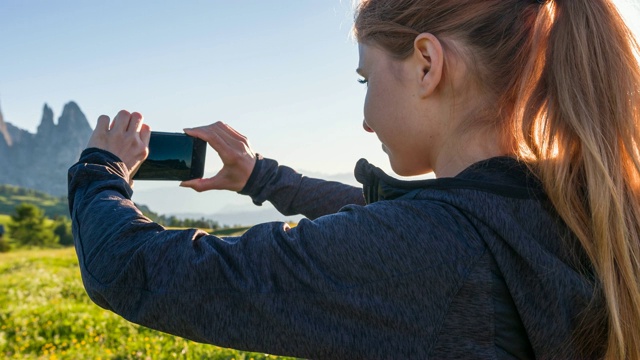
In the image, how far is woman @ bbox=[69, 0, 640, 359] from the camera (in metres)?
1.27

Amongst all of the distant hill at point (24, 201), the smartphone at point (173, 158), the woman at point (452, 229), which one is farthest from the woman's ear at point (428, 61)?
the distant hill at point (24, 201)

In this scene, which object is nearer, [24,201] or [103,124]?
[103,124]

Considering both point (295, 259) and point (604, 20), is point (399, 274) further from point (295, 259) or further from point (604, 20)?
point (604, 20)

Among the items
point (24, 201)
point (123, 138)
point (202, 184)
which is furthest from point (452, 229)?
point (24, 201)

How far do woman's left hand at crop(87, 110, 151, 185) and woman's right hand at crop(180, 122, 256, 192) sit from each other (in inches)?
20.7

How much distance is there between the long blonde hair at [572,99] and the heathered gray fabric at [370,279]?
8 centimetres

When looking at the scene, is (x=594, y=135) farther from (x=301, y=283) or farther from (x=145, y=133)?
(x=145, y=133)

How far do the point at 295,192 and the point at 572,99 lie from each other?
1.29 m

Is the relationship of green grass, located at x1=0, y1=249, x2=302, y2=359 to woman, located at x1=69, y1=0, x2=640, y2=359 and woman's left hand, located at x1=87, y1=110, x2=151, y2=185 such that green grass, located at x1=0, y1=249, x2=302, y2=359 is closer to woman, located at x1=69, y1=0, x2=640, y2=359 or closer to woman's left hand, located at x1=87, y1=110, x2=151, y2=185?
woman's left hand, located at x1=87, y1=110, x2=151, y2=185

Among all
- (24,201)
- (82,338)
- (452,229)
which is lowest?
(24,201)

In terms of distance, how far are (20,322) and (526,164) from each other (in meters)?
7.44

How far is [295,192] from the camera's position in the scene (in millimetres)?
2490

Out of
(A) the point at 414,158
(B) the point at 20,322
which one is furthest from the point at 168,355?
(A) the point at 414,158

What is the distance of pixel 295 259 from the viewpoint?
4.19ft
